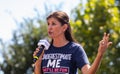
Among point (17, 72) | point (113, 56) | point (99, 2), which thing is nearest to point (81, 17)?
point (99, 2)

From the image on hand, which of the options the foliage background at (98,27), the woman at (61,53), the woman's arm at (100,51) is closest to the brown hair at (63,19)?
the woman at (61,53)

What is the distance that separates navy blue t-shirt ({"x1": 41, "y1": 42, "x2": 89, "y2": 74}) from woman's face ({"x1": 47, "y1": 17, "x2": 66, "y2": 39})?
0.52 feet

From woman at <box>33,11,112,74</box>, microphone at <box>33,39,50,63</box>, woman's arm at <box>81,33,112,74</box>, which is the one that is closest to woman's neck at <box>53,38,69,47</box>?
woman at <box>33,11,112,74</box>

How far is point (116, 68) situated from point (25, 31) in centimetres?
1758

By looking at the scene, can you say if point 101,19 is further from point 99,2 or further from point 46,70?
point 46,70

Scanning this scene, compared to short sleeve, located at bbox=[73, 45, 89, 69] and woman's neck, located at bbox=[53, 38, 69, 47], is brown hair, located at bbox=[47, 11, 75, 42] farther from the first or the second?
short sleeve, located at bbox=[73, 45, 89, 69]

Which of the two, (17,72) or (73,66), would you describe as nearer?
(73,66)

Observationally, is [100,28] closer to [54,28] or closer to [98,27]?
[98,27]

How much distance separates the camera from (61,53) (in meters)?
4.68

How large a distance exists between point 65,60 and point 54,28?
15.1 inches

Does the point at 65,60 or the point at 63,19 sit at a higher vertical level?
the point at 63,19

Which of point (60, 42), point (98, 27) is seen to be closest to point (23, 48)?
point (98, 27)

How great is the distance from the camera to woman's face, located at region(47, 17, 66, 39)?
4699 millimetres

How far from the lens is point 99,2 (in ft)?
64.4
